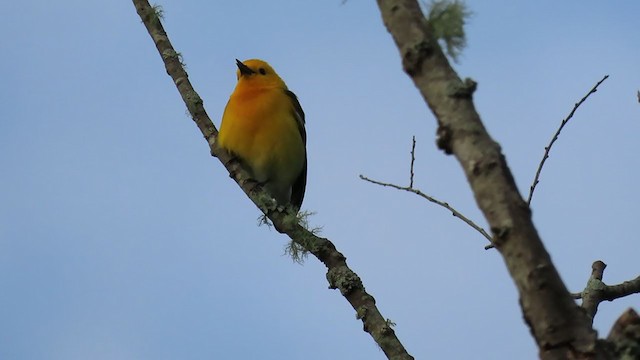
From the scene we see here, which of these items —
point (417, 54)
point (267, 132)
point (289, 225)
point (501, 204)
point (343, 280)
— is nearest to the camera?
point (501, 204)

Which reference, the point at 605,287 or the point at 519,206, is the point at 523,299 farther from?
the point at 605,287

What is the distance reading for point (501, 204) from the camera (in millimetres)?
1697

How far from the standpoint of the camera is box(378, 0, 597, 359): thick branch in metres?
1.70

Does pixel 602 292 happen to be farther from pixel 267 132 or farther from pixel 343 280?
pixel 267 132

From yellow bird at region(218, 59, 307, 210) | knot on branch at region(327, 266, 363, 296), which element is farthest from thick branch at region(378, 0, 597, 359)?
yellow bird at region(218, 59, 307, 210)

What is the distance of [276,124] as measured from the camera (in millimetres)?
7129

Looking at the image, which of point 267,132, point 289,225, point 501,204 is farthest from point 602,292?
point 267,132

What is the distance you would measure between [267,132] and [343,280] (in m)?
3.42

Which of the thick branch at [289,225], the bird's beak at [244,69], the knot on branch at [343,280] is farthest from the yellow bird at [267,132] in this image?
the knot on branch at [343,280]

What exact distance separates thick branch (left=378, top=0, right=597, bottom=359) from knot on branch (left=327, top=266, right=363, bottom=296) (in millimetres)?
1934

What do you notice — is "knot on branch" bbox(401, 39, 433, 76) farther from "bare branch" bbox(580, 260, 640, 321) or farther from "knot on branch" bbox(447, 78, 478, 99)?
"bare branch" bbox(580, 260, 640, 321)

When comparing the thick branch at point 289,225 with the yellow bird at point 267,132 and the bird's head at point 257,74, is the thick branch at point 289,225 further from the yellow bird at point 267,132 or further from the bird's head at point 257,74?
the bird's head at point 257,74

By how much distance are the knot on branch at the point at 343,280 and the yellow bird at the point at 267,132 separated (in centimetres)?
314

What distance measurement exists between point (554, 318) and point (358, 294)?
1.98 m
